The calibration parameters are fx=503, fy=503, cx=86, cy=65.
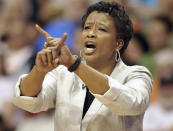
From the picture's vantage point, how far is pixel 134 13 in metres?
5.34

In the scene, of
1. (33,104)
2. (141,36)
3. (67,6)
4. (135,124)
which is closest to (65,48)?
(33,104)

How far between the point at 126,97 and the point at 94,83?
17cm

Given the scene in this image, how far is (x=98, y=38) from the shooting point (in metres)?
2.56

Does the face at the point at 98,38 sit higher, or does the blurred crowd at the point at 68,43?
the face at the point at 98,38

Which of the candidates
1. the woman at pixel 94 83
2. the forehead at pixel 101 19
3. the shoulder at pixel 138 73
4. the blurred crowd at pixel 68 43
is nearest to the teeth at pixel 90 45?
the woman at pixel 94 83

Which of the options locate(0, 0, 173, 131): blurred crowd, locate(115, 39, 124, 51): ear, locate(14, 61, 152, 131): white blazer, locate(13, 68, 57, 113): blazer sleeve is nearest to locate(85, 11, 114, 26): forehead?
locate(115, 39, 124, 51): ear

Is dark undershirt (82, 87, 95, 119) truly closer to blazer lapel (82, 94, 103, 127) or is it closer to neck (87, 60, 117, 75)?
blazer lapel (82, 94, 103, 127)

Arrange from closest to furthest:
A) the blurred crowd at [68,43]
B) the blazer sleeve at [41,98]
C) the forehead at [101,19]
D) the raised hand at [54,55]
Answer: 1. the raised hand at [54,55]
2. the blazer sleeve at [41,98]
3. the forehead at [101,19]
4. the blurred crowd at [68,43]

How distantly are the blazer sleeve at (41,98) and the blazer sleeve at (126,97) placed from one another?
0.34m

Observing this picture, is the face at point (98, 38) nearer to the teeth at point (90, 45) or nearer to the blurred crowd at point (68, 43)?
the teeth at point (90, 45)

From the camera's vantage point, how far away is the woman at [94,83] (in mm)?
2328

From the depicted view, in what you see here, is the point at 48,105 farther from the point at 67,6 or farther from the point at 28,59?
the point at 67,6

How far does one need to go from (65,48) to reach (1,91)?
2.96 metres

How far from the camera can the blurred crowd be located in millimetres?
4512
